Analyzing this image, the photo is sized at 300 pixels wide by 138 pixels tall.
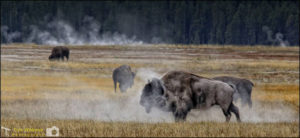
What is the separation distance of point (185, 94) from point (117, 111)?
5.23 m

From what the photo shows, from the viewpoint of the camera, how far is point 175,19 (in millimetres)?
54125

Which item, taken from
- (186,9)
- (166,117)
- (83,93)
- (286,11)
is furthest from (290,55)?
(166,117)

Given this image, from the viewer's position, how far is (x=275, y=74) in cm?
3678

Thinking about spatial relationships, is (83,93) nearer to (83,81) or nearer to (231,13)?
(83,81)

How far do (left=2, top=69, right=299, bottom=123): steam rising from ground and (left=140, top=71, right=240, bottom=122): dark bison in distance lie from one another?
0.66m

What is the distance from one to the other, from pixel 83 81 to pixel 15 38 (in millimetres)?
15647

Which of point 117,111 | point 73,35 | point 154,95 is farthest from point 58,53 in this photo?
point 73,35

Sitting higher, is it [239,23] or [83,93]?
[239,23]

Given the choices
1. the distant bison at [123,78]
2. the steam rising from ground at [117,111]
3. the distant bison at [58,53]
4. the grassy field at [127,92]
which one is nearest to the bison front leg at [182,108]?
the grassy field at [127,92]

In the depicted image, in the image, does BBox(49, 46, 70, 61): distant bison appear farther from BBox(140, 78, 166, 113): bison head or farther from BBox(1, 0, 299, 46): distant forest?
BBox(140, 78, 166, 113): bison head

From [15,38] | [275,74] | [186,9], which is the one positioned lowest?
[275,74]

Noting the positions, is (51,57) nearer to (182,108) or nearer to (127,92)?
(127,92)

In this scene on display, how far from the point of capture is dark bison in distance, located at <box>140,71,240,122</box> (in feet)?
42.8

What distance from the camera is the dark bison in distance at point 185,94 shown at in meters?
13.0
